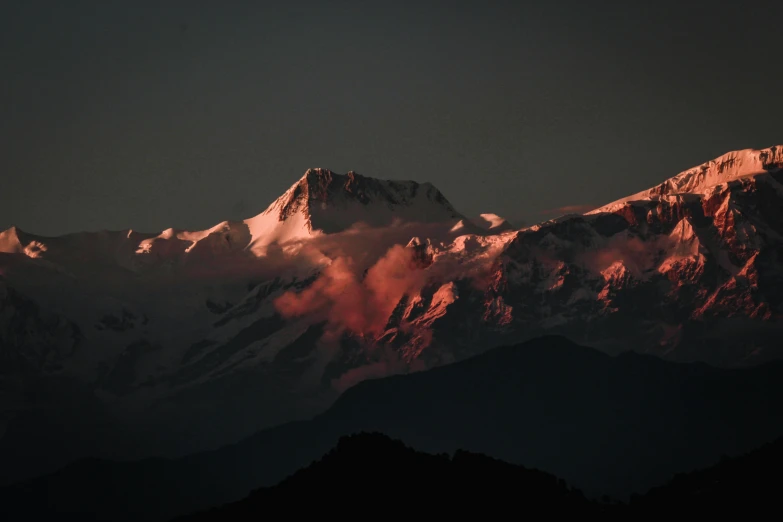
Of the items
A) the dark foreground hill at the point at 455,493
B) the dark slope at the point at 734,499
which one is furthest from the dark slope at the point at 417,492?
the dark slope at the point at 734,499

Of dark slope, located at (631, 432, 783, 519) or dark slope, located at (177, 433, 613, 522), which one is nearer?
dark slope, located at (631, 432, 783, 519)

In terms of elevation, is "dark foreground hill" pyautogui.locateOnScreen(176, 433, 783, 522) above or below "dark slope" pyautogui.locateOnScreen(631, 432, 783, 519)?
above

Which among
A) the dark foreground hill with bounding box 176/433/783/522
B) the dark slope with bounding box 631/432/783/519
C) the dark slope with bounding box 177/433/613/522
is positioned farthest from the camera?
the dark slope with bounding box 177/433/613/522

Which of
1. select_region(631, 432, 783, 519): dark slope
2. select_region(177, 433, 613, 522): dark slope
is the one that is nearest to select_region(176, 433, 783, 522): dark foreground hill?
select_region(177, 433, 613, 522): dark slope

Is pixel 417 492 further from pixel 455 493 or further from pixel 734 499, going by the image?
pixel 734 499

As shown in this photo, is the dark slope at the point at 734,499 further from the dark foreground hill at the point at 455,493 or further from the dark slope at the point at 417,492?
the dark slope at the point at 417,492

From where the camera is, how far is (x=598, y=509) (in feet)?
639

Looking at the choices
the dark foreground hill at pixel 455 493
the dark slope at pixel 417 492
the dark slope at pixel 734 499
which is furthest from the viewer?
the dark slope at pixel 417 492

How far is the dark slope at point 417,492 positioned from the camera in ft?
623

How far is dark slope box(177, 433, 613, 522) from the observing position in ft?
623

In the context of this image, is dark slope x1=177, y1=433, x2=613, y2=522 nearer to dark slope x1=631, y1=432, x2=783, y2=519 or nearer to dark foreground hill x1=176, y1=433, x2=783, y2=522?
dark foreground hill x1=176, y1=433, x2=783, y2=522

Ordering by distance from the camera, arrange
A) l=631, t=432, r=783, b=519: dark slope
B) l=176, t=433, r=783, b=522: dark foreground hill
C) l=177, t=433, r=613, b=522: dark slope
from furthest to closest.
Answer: l=177, t=433, r=613, b=522: dark slope
l=176, t=433, r=783, b=522: dark foreground hill
l=631, t=432, r=783, b=519: dark slope

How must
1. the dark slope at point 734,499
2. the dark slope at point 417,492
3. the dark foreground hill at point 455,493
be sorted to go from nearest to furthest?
the dark slope at point 734,499 → the dark foreground hill at point 455,493 → the dark slope at point 417,492

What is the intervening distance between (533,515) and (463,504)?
27.1ft
